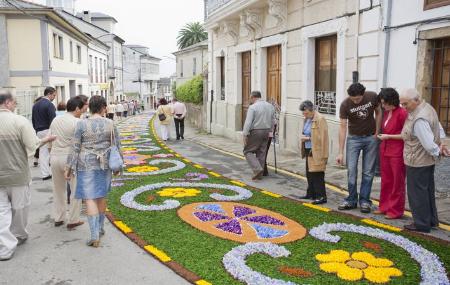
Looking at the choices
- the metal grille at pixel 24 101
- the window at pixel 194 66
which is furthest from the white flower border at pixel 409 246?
the window at pixel 194 66

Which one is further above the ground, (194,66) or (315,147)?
(194,66)

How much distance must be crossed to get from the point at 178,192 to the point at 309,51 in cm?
678

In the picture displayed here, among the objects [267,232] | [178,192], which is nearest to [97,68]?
[178,192]

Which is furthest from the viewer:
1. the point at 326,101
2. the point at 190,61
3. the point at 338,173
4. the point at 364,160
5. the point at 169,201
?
the point at 190,61

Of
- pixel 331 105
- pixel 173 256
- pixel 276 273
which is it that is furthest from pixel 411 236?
pixel 331 105

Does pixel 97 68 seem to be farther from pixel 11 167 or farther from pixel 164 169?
pixel 11 167

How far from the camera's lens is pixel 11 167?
5898mm

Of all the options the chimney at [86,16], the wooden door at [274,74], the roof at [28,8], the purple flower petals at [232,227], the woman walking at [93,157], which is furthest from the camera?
the chimney at [86,16]

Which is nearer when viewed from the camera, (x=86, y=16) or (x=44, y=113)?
(x=44, y=113)

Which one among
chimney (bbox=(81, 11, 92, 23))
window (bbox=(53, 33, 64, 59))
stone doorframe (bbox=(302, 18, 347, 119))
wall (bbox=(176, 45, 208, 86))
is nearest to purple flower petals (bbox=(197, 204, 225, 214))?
stone doorframe (bbox=(302, 18, 347, 119))

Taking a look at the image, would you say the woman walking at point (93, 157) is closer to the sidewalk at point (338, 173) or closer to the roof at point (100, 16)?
the sidewalk at point (338, 173)

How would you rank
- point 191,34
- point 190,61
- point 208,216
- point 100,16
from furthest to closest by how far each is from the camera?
point 191,34 < point 100,16 < point 190,61 < point 208,216

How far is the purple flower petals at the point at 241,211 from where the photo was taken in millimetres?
7387

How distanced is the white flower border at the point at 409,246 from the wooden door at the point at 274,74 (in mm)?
9844
